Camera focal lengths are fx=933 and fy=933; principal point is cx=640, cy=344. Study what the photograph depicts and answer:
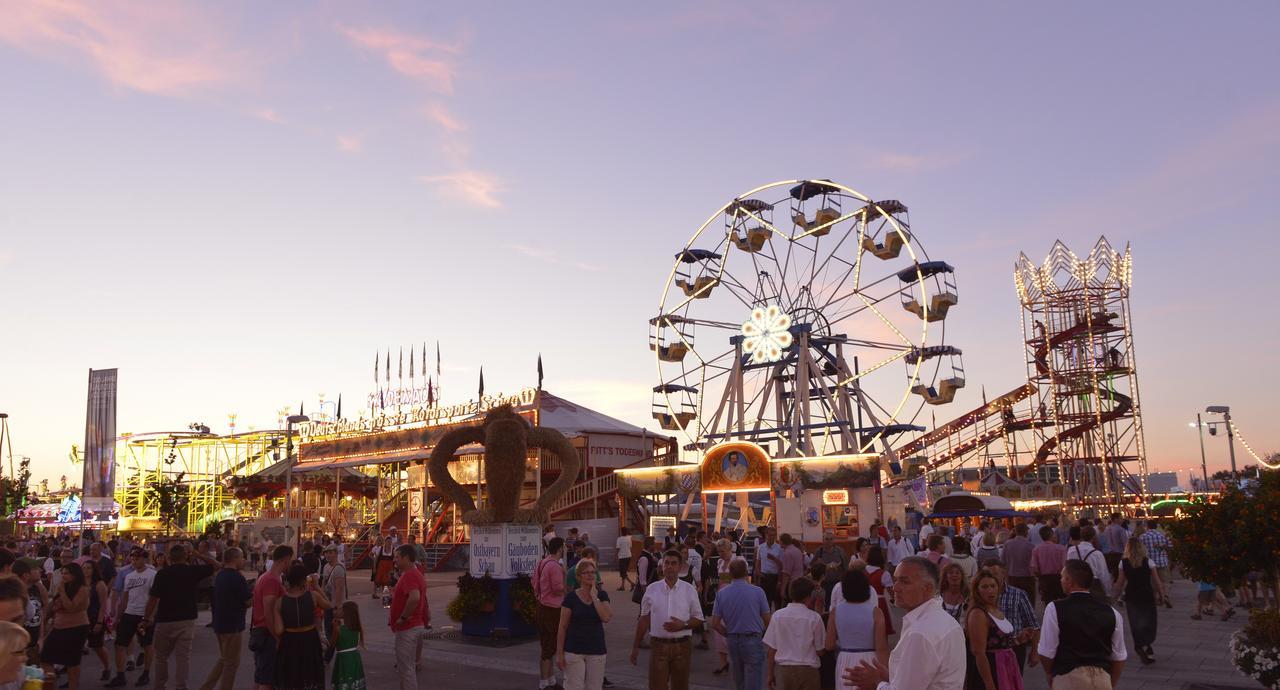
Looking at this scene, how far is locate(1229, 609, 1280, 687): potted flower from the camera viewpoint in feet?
25.0

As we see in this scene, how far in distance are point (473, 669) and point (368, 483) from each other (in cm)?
4101

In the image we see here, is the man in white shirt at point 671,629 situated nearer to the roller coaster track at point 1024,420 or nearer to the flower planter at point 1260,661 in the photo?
the flower planter at point 1260,661

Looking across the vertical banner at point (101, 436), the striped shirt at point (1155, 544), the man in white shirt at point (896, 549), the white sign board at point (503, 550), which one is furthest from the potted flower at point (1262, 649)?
the vertical banner at point (101, 436)

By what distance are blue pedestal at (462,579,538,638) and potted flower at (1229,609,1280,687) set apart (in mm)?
9571

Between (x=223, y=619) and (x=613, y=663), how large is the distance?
195 inches

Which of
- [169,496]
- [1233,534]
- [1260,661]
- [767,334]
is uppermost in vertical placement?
[767,334]

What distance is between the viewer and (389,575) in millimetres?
21281

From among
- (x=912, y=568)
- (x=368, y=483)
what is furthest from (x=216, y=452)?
(x=912, y=568)

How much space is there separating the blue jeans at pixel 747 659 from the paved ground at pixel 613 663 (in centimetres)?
255

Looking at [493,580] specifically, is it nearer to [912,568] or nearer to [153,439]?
[912,568]

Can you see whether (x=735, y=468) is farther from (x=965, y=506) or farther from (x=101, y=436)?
(x=101, y=436)

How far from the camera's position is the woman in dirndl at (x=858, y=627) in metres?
6.01

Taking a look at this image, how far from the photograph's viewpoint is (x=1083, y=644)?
573cm

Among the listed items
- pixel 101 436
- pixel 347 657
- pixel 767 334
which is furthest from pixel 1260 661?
pixel 767 334
